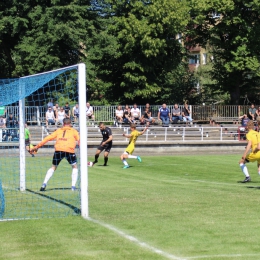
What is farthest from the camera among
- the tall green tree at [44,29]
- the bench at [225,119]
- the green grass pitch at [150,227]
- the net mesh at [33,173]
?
the tall green tree at [44,29]

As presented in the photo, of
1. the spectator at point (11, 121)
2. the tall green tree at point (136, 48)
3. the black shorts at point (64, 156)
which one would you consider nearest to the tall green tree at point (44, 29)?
the tall green tree at point (136, 48)

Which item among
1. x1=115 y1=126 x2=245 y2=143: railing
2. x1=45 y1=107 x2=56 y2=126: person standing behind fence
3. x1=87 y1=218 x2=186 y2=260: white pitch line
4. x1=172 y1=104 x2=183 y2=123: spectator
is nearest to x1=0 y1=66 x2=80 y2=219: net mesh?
x1=45 y1=107 x2=56 y2=126: person standing behind fence

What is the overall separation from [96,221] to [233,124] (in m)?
33.2

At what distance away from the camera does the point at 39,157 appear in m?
26.3

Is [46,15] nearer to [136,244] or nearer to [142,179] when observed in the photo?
[142,179]

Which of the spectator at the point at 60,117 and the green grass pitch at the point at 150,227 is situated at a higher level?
the spectator at the point at 60,117

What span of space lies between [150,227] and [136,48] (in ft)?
131

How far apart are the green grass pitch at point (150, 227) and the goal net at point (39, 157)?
1.43 ft

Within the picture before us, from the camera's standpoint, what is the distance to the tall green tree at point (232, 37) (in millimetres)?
49344

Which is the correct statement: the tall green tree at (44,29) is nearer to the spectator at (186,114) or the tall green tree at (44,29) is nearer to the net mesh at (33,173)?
the spectator at (186,114)

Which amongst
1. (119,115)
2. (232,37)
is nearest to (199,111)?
(119,115)

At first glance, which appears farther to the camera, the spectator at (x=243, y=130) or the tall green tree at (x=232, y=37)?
the tall green tree at (x=232, y=37)

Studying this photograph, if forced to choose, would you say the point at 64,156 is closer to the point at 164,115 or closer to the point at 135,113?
the point at 164,115

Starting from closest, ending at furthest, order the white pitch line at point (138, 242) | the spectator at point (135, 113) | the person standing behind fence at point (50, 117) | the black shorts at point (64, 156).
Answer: the white pitch line at point (138, 242)
the black shorts at point (64, 156)
the person standing behind fence at point (50, 117)
the spectator at point (135, 113)
